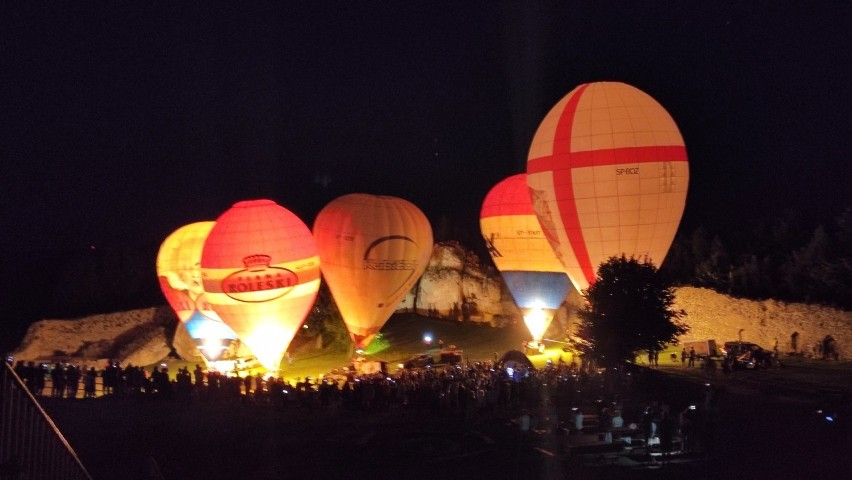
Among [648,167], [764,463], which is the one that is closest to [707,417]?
[764,463]

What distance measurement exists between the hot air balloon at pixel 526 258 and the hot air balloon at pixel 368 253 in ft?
11.0

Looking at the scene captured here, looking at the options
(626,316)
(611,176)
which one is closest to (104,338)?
(611,176)

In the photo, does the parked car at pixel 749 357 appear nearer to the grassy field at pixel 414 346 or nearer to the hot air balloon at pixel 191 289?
the grassy field at pixel 414 346

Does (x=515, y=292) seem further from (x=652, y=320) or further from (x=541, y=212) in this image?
(x=652, y=320)

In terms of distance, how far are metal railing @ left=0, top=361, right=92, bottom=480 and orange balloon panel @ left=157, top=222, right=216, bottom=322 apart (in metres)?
17.8

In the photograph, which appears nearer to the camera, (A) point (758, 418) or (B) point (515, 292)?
(A) point (758, 418)

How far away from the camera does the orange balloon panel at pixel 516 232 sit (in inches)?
974

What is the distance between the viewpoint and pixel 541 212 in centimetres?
2116

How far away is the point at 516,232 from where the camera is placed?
25.1 m

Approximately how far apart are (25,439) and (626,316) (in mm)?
13466

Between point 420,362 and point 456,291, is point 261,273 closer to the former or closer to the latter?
point 420,362

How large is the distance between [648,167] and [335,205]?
9711mm

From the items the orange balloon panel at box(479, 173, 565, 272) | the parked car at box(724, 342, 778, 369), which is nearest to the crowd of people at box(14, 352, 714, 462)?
the parked car at box(724, 342, 778, 369)

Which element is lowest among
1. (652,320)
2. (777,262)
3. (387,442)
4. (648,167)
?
(387,442)
